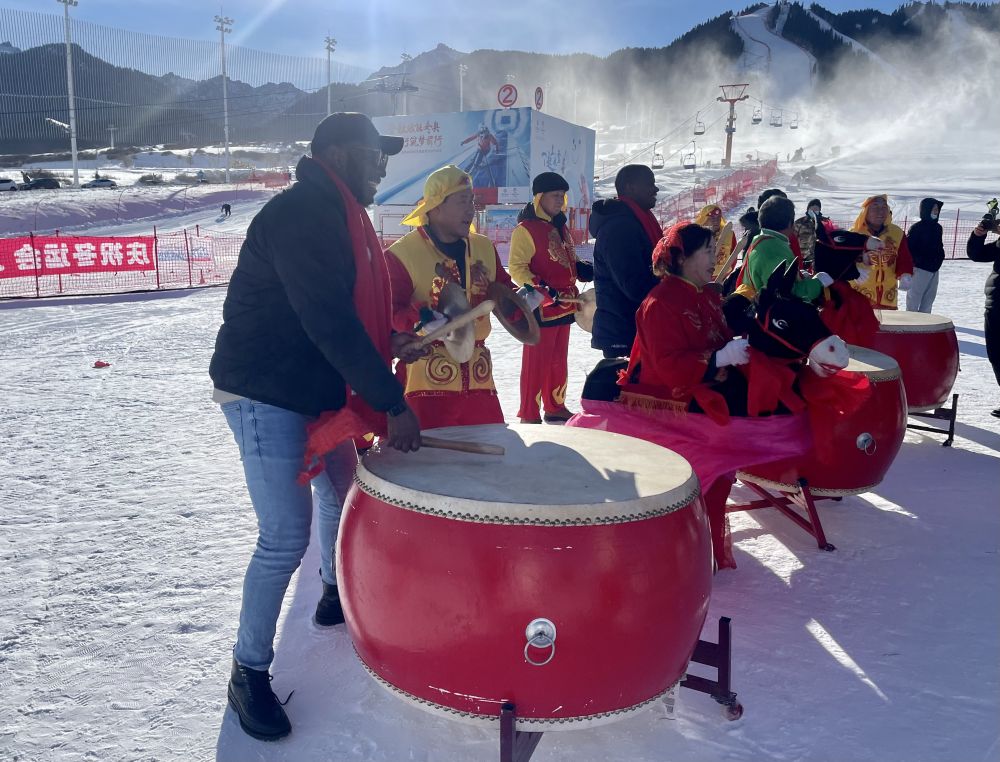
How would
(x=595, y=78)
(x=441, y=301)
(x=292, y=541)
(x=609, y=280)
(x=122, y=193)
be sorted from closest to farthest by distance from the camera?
(x=292, y=541) → (x=441, y=301) → (x=609, y=280) → (x=122, y=193) → (x=595, y=78)

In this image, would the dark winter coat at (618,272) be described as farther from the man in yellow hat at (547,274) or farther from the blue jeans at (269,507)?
the blue jeans at (269,507)

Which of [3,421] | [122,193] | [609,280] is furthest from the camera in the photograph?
[122,193]

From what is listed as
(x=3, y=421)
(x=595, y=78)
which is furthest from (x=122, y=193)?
(x=595, y=78)

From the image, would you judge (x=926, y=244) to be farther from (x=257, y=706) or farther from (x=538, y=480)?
(x=257, y=706)

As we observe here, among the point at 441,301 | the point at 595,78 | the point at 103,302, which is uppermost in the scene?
the point at 595,78

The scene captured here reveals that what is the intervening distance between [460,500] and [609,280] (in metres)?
2.56

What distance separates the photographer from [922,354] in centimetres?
492

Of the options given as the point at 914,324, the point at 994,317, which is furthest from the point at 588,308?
the point at 994,317

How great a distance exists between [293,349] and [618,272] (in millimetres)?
2179

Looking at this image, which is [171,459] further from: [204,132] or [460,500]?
[204,132]

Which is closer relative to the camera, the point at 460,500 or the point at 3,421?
the point at 460,500

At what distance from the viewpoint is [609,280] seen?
165 inches

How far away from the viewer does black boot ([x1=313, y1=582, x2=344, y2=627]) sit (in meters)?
2.91

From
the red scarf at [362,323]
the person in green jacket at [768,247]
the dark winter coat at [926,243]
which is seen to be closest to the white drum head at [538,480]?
the red scarf at [362,323]
